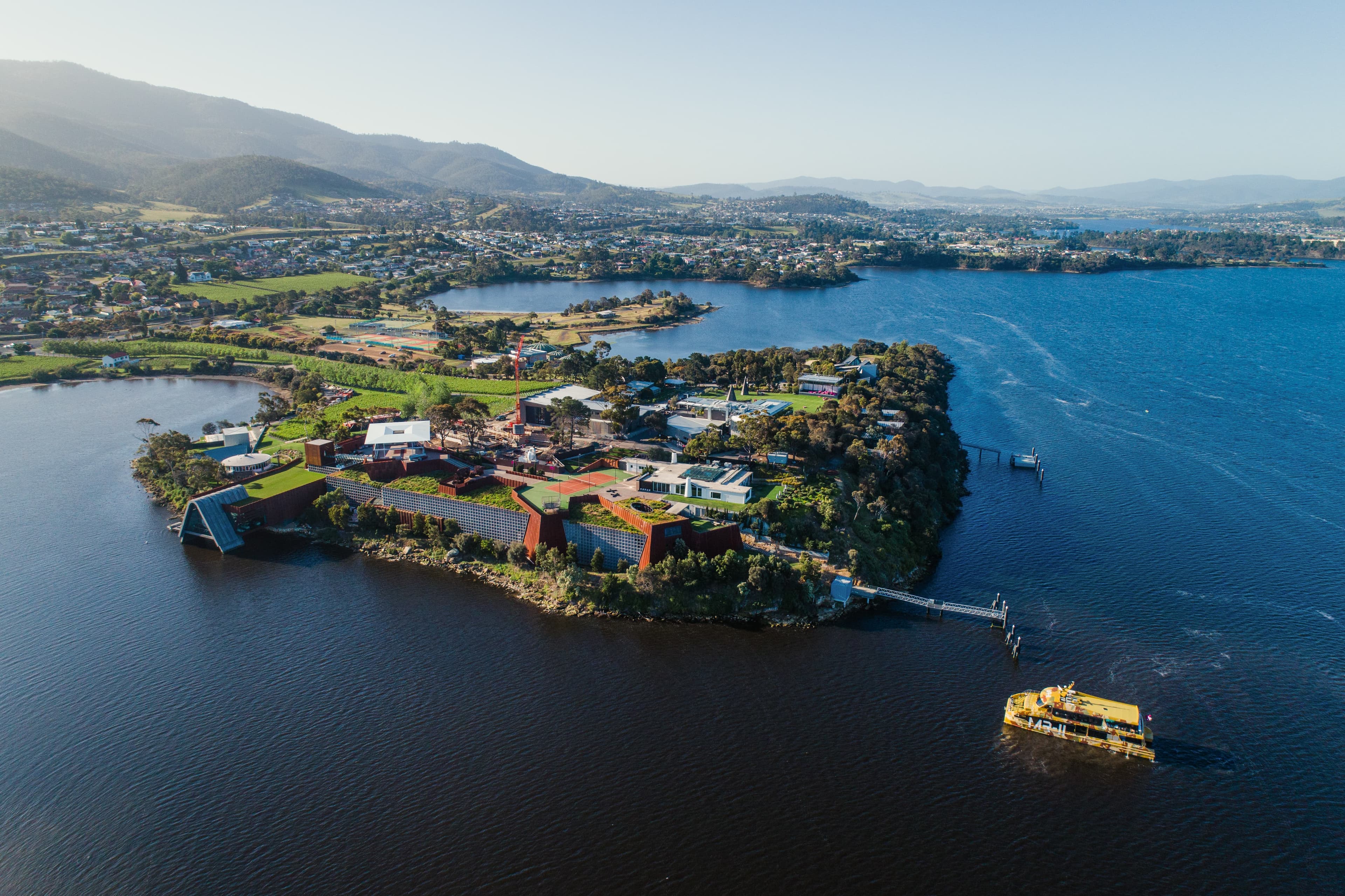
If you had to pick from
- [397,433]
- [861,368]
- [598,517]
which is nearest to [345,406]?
[397,433]

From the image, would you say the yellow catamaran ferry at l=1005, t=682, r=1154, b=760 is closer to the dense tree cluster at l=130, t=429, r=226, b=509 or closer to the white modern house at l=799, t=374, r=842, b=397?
the white modern house at l=799, t=374, r=842, b=397

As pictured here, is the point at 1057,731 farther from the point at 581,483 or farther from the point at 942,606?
the point at 581,483

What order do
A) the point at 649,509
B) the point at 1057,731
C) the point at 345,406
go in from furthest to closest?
1. the point at 345,406
2. the point at 649,509
3. the point at 1057,731

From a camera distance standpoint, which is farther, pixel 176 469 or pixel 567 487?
pixel 176 469

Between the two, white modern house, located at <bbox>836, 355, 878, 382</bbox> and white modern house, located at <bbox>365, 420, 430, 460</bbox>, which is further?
white modern house, located at <bbox>836, 355, 878, 382</bbox>

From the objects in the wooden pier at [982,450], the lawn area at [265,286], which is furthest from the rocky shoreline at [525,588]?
the lawn area at [265,286]

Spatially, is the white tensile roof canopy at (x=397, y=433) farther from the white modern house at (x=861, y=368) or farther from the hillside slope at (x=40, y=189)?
the hillside slope at (x=40, y=189)

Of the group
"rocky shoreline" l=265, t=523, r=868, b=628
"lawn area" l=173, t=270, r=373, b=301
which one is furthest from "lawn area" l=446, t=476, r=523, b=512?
"lawn area" l=173, t=270, r=373, b=301

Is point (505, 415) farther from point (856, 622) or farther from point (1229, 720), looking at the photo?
point (1229, 720)
